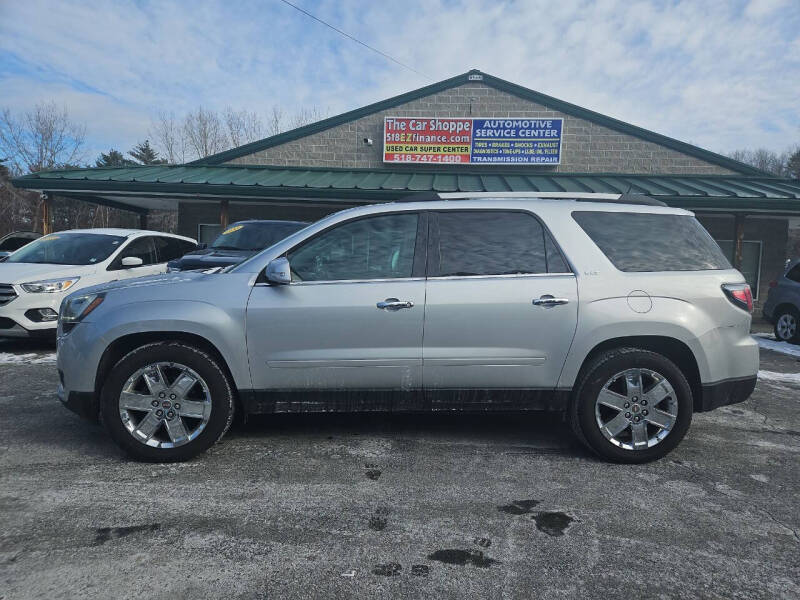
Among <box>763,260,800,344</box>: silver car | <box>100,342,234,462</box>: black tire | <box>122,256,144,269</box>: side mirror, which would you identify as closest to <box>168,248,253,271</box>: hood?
<box>122,256,144,269</box>: side mirror

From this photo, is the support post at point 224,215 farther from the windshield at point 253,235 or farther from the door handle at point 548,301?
the door handle at point 548,301

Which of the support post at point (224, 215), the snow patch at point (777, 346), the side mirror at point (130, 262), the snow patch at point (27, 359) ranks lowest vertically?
the snow patch at point (27, 359)

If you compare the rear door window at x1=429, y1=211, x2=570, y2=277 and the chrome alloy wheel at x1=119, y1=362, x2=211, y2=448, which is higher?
the rear door window at x1=429, y1=211, x2=570, y2=277

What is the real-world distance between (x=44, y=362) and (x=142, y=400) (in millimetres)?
4187

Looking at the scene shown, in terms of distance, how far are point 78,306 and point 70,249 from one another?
508 cm

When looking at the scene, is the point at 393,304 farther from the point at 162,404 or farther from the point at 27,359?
the point at 27,359

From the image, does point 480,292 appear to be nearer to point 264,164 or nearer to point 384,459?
point 384,459

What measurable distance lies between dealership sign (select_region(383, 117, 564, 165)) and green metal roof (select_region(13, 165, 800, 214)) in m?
0.90

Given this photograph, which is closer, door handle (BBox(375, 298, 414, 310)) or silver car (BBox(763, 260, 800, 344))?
door handle (BBox(375, 298, 414, 310))

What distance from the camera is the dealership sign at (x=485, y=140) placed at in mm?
14500

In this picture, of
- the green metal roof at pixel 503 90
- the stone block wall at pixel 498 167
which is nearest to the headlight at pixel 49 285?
the green metal roof at pixel 503 90

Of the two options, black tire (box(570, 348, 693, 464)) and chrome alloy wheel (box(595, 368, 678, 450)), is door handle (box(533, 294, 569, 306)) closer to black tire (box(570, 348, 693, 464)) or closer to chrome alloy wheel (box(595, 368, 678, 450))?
black tire (box(570, 348, 693, 464))

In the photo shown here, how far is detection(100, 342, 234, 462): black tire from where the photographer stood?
333 cm

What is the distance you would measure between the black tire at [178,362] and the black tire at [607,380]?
2445 mm
